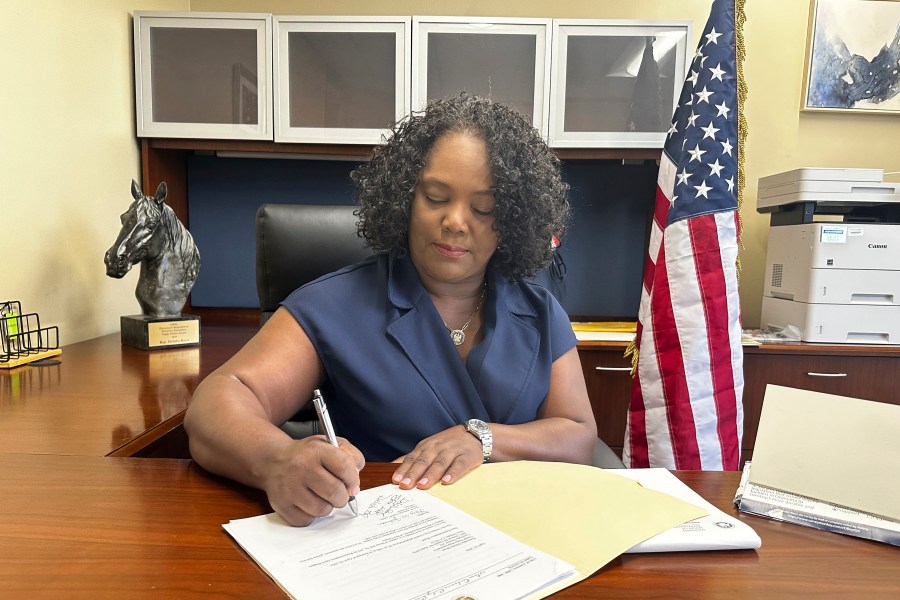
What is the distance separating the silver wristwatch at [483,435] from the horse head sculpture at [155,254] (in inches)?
52.1

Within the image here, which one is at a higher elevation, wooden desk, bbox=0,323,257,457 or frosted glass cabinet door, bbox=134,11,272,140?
frosted glass cabinet door, bbox=134,11,272,140

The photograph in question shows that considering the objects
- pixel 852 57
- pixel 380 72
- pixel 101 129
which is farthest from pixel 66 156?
pixel 852 57

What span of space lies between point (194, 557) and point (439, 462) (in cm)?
32

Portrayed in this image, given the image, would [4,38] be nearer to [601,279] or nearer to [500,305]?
[500,305]

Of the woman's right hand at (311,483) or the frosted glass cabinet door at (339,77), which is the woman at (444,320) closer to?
the woman's right hand at (311,483)

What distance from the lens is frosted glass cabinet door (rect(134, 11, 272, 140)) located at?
2234mm

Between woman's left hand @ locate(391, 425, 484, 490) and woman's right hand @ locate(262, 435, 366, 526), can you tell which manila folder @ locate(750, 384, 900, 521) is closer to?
woman's left hand @ locate(391, 425, 484, 490)

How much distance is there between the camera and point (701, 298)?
5.81 ft

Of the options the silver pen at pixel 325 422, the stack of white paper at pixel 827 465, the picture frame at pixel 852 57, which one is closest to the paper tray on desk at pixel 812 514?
the stack of white paper at pixel 827 465

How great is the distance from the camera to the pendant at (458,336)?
116cm

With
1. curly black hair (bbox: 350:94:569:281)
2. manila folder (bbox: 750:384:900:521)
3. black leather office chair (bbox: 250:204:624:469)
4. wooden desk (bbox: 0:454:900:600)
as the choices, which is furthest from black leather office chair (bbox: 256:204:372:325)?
manila folder (bbox: 750:384:900:521)

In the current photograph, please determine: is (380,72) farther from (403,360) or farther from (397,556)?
(397,556)

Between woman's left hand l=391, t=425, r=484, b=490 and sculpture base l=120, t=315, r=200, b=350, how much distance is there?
1.33 metres

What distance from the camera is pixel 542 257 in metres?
1.23
